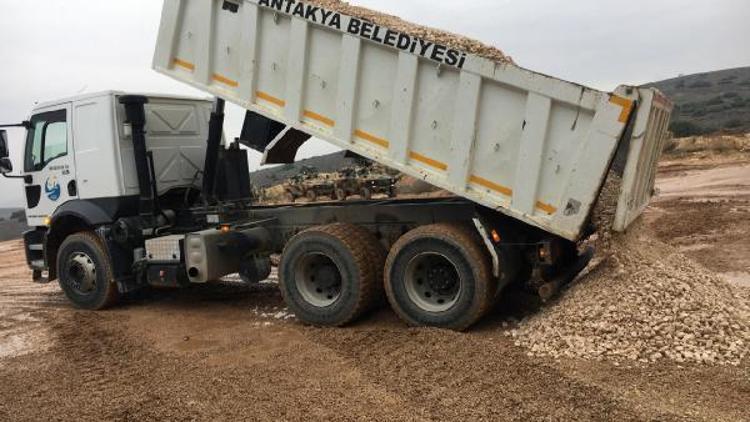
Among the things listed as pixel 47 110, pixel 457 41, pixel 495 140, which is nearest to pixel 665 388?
pixel 495 140

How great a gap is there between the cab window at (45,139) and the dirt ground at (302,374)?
2062 millimetres

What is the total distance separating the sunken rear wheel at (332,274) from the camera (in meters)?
6.44

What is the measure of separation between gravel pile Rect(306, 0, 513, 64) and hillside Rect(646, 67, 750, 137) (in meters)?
20.4

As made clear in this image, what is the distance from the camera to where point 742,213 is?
42.9ft

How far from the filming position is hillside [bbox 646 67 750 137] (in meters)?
41.9

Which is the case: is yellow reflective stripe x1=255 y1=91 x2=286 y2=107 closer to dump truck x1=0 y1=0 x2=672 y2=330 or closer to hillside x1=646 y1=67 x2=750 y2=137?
dump truck x1=0 y1=0 x2=672 y2=330

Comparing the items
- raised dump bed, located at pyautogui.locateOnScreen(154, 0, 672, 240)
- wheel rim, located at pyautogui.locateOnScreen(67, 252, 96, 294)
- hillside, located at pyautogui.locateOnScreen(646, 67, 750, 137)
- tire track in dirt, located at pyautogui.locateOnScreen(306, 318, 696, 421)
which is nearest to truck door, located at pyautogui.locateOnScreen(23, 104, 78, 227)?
wheel rim, located at pyautogui.locateOnScreen(67, 252, 96, 294)

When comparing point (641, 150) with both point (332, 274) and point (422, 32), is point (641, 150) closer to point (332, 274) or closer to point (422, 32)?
point (422, 32)

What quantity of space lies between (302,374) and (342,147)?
93.4 inches

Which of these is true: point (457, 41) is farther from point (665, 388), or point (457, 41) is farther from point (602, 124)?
point (665, 388)

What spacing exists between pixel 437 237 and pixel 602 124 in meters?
1.79

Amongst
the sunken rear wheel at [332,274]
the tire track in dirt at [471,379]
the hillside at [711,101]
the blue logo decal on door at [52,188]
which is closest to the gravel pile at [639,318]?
the tire track in dirt at [471,379]

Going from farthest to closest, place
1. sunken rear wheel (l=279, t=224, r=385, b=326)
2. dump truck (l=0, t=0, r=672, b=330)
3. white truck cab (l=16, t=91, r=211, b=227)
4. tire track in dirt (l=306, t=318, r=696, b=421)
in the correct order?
white truck cab (l=16, t=91, r=211, b=227), sunken rear wheel (l=279, t=224, r=385, b=326), dump truck (l=0, t=0, r=672, b=330), tire track in dirt (l=306, t=318, r=696, b=421)

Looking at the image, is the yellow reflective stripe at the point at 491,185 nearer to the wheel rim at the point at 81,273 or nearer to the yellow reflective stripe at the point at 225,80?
the yellow reflective stripe at the point at 225,80
